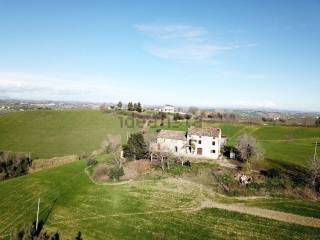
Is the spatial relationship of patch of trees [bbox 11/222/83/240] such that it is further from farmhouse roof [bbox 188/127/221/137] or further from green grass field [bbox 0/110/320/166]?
farmhouse roof [bbox 188/127/221/137]

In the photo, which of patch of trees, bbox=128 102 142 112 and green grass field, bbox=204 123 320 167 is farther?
patch of trees, bbox=128 102 142 112

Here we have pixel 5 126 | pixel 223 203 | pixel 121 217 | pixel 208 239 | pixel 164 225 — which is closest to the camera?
pixel 208 239

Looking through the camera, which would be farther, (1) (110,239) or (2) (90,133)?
(2) (90,133)

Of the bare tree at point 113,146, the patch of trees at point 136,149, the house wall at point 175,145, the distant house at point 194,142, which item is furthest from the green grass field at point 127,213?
the house wall at point 175,145

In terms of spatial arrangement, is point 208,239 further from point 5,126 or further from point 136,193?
point 5,126

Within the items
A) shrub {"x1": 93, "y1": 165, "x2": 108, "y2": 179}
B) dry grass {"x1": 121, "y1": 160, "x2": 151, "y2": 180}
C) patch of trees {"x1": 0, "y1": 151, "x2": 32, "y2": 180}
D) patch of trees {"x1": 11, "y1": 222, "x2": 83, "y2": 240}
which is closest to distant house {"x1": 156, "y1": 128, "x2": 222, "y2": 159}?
dry grass {"x1": 121, "y1": 160, "x2": 151, "y2": 180}

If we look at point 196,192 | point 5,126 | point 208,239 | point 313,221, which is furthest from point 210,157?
point 5,126

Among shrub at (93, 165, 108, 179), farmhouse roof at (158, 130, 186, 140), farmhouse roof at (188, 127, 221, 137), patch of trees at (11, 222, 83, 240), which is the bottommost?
patch of trees at (11, 222, 83, 240)
